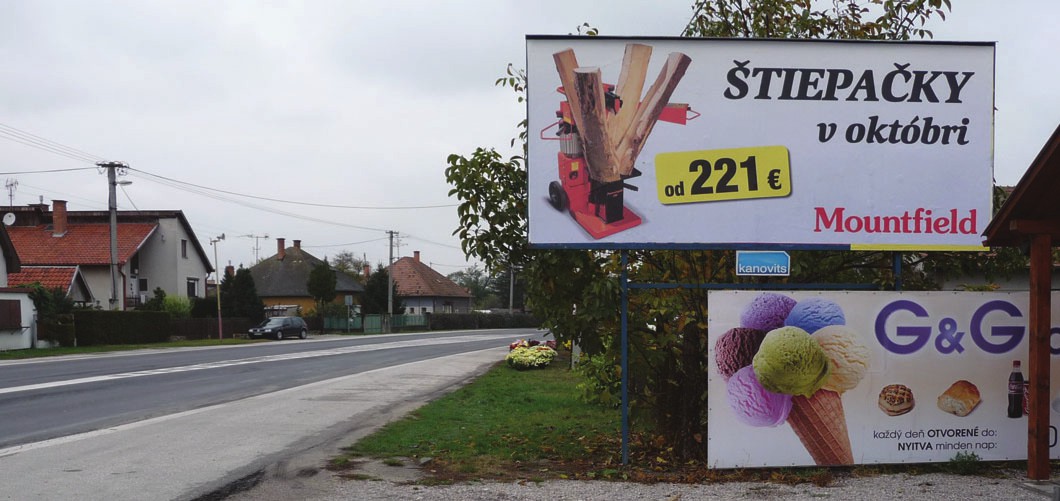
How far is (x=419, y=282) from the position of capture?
9819 centimetres

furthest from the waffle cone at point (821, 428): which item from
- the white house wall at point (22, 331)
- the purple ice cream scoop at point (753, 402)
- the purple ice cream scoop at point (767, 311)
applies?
the white house wall at point (22, 331)

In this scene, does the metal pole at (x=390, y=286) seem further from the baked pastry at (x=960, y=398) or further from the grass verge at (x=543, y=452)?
the baked pastry at (x=960, y=398)

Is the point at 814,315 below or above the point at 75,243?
below

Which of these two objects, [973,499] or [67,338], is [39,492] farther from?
[67,338]

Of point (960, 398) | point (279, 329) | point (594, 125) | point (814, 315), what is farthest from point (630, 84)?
point (279, 329)

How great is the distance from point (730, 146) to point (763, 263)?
1.26m

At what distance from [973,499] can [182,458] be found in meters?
7.55

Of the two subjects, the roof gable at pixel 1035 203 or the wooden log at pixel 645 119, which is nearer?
the roof gable at pixel 1035 203

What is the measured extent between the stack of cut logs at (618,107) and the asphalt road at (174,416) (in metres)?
4.68

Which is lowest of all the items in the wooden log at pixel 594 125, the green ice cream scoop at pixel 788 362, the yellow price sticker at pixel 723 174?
the green ice cream scoop at pixel 788 362

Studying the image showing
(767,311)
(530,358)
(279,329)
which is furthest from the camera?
(279,329)

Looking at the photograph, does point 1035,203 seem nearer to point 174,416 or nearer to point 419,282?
point 174,416

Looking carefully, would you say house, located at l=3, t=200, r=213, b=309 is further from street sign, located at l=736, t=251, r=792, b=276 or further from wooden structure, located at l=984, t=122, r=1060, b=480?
wooden structure, located at l=984, t=122, r=1060, b=480

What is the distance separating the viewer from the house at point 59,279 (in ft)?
142
